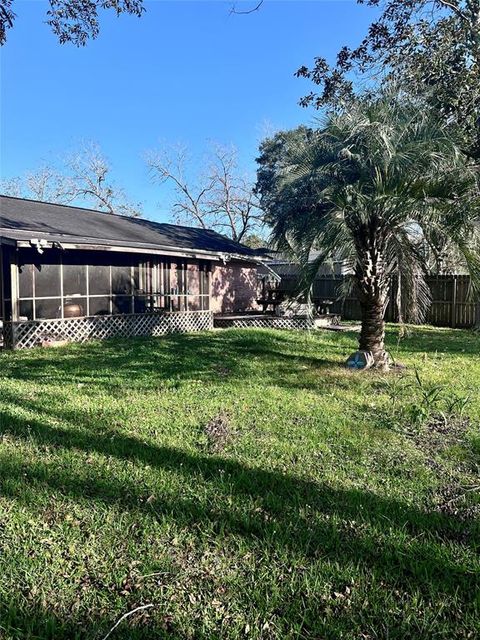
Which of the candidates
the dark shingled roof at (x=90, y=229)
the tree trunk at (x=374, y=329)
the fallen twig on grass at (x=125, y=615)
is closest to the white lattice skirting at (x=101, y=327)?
the dark shingled roof at (x=90, y=229)

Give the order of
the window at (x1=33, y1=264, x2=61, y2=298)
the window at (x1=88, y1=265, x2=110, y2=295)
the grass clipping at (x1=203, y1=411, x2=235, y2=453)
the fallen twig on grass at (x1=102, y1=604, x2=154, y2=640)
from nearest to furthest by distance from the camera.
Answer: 1. the fallen twig on grass at (x1=102, y1=604, x2=154, y2=640)
2. the grass clipping at (x1=203, y1=411, x2=235, y2=453)
3. the window at (x1=33, y1=264, x2=61, y2=298)
4. the window at (x1=88, y1=265, x2=110, y2=295)

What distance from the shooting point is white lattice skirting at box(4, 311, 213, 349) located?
1091cm

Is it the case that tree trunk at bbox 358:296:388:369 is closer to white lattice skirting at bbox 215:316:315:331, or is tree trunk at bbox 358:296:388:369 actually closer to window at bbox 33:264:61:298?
white lattice skirting at bbox 215:316:315:331

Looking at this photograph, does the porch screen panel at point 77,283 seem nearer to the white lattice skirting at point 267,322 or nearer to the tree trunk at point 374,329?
the white lattice skirting at point 267,322

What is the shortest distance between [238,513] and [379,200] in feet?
18.2

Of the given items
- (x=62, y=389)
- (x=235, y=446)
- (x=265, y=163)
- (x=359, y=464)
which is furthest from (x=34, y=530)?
(x=265, y=163)

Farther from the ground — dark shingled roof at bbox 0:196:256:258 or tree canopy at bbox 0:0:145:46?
tree canopy at bbox 0:0:145:46

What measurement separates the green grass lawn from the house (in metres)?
5.28

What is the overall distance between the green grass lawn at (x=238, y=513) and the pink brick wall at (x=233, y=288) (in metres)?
12.6

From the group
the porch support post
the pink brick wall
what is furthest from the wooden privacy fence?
the porch support post

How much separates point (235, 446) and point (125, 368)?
4.27 meters

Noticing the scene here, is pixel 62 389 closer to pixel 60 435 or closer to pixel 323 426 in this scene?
pixel 60 435

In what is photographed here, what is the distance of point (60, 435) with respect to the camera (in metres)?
4.66

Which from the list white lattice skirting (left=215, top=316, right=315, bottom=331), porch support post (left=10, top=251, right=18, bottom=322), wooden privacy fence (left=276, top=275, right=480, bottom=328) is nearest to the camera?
porch support post (left=10, top=251, right=18, bottom=322)
